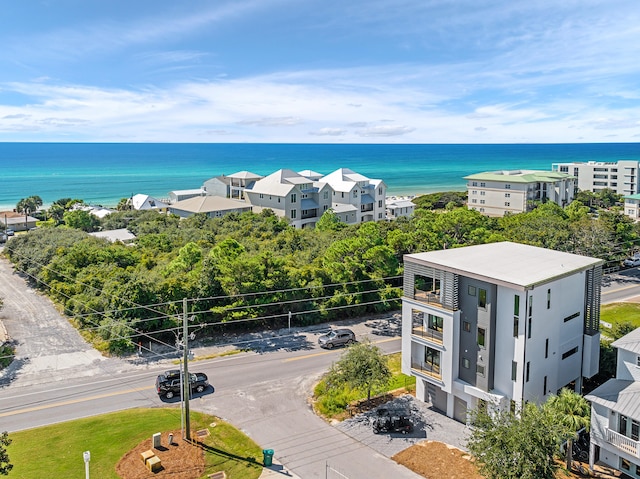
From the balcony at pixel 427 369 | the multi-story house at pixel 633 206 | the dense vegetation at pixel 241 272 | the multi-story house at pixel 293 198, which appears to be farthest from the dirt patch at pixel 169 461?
the multi-story house at pixel 633 206

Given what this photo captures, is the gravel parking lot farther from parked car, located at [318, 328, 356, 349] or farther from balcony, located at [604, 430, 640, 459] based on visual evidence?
parked car, located at [318, 328, 356, 349]

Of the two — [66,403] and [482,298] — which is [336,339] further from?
[66,403]

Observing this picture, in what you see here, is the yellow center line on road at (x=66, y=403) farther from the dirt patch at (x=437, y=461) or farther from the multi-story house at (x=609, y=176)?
the multi-story house at (x=609, y=176)

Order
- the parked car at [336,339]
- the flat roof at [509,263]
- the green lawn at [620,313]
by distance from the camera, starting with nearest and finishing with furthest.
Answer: the flat roof at [509,263], the parked car at [336,339], the green lawn at [620,313]

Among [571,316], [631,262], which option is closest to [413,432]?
[571,316]

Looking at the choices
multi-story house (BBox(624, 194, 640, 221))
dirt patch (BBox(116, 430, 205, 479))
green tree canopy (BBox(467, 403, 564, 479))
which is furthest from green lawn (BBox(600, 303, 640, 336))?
multi-story house (BBox(624, 194, 640, 221))

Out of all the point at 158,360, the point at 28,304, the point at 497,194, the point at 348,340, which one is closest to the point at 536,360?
the point at 348,340
